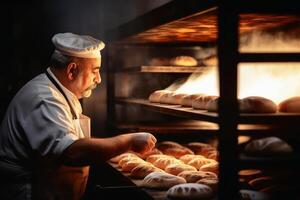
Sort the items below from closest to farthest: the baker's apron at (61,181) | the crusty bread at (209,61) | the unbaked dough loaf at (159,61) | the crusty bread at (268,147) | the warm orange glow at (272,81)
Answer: the crusty bread at (268,147)
the warm orange glow at (272,81)
the baker's apron at (61,181)
the crusty bread at (209,61)
the unbaked dough loaf at (159,61)

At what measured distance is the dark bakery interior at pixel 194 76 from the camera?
2.22m

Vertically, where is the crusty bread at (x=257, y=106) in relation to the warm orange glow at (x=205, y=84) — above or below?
above

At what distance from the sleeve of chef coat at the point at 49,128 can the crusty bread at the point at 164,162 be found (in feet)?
2.83

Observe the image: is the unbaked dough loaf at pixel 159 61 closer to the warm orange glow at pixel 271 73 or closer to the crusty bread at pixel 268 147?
the warm orange glow at pixel 271 73

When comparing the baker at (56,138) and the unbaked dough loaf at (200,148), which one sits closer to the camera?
the baker at (56,138)

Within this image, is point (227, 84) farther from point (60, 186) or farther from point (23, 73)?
point (23, 73)

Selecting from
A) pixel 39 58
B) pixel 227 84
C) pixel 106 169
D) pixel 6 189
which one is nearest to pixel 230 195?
pixel 227 84

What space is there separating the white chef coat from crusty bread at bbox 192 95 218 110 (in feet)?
2.52

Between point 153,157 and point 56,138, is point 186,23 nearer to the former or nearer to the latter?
point 56,138

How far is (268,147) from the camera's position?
242 cm

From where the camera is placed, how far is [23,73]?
5.26 m

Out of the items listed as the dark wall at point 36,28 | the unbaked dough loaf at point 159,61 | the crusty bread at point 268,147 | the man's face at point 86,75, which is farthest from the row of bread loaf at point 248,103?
the dark wall at point 36,28

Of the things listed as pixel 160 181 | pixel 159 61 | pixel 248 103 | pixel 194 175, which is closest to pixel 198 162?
pixel 194 175

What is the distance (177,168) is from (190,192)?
2.27ft
